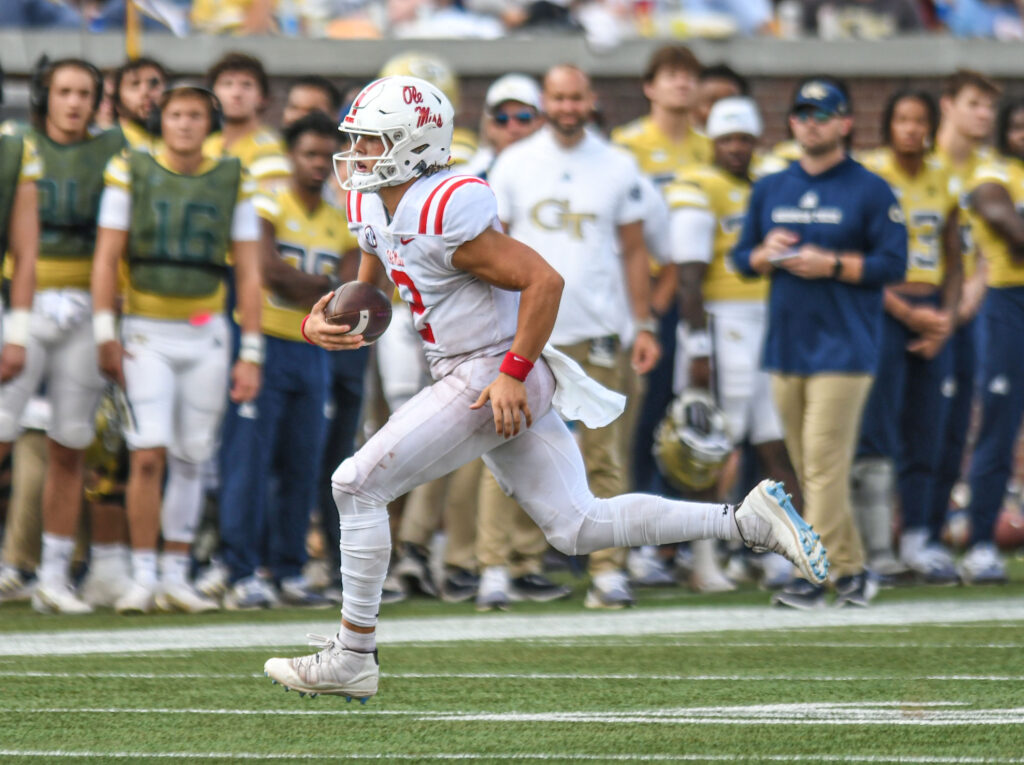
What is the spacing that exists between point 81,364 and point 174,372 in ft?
1.35

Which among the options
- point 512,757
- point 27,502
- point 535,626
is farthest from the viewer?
point 27,502

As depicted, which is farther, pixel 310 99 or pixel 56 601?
pixel 310 99

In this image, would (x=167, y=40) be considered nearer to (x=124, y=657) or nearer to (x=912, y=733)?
(x=124, y=657)

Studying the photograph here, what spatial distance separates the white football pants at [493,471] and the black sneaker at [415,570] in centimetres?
329

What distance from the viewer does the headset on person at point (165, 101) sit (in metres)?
7.82

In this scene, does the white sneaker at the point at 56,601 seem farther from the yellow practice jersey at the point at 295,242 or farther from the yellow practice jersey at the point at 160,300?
the yellow practice jersey at the point at 295,242

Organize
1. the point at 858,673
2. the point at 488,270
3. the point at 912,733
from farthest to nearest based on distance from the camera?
the point at 858,673
the point at 488,270
the point at 912,733

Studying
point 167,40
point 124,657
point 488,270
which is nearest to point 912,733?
point 488,270

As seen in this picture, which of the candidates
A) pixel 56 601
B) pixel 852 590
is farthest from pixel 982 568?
pixel 56 601

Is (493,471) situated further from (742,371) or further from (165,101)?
(742,371)

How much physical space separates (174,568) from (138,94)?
224 centimetres

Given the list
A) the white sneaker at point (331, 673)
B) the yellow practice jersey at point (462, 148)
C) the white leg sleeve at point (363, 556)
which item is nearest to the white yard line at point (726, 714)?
the white sneaker at point (331, 673)

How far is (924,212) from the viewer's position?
9062 mm

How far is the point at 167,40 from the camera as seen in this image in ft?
42.8
